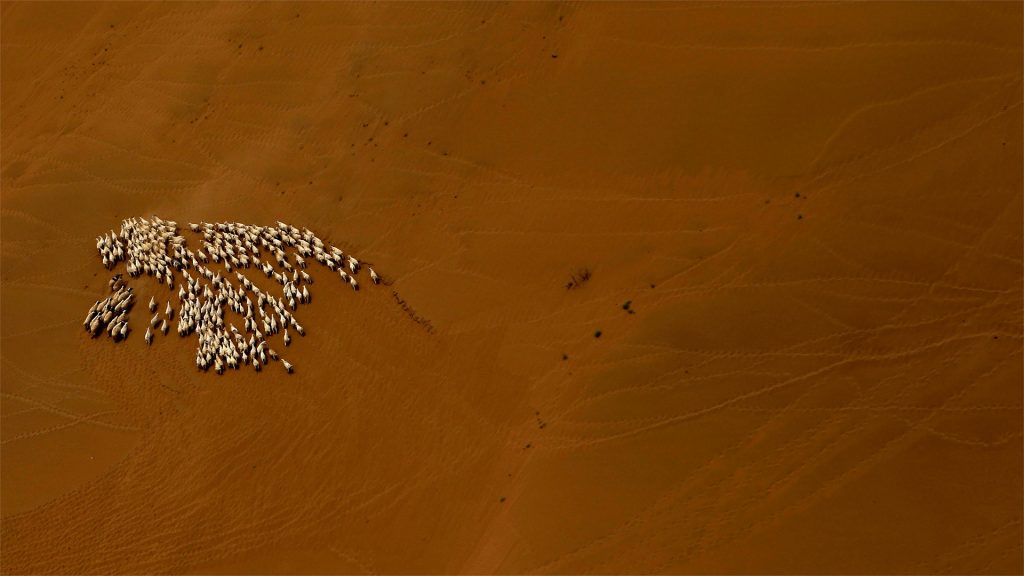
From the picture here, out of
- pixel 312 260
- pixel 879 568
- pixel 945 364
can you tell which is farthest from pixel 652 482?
pixel 312 260

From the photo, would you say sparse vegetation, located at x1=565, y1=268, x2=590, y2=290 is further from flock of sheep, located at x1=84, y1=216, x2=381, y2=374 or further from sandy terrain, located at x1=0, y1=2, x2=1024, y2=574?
flock of sheep, located at x1=84, y1=216, x2=381, y2=374

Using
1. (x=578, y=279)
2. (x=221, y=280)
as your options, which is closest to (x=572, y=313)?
(x=578, y=279)

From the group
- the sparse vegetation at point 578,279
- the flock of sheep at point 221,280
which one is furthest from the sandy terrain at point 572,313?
the flock of sheep at point 221,280

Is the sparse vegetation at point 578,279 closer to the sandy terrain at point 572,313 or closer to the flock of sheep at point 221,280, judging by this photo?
the sandy terrain at point 572,313

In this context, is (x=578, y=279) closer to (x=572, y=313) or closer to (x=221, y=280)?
(x=572, y=313)

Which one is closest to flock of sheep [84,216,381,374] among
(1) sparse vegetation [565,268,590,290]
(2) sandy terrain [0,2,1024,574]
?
(2) sandy terrain [0,2,1024,574]

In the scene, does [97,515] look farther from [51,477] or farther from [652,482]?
[652,482]
